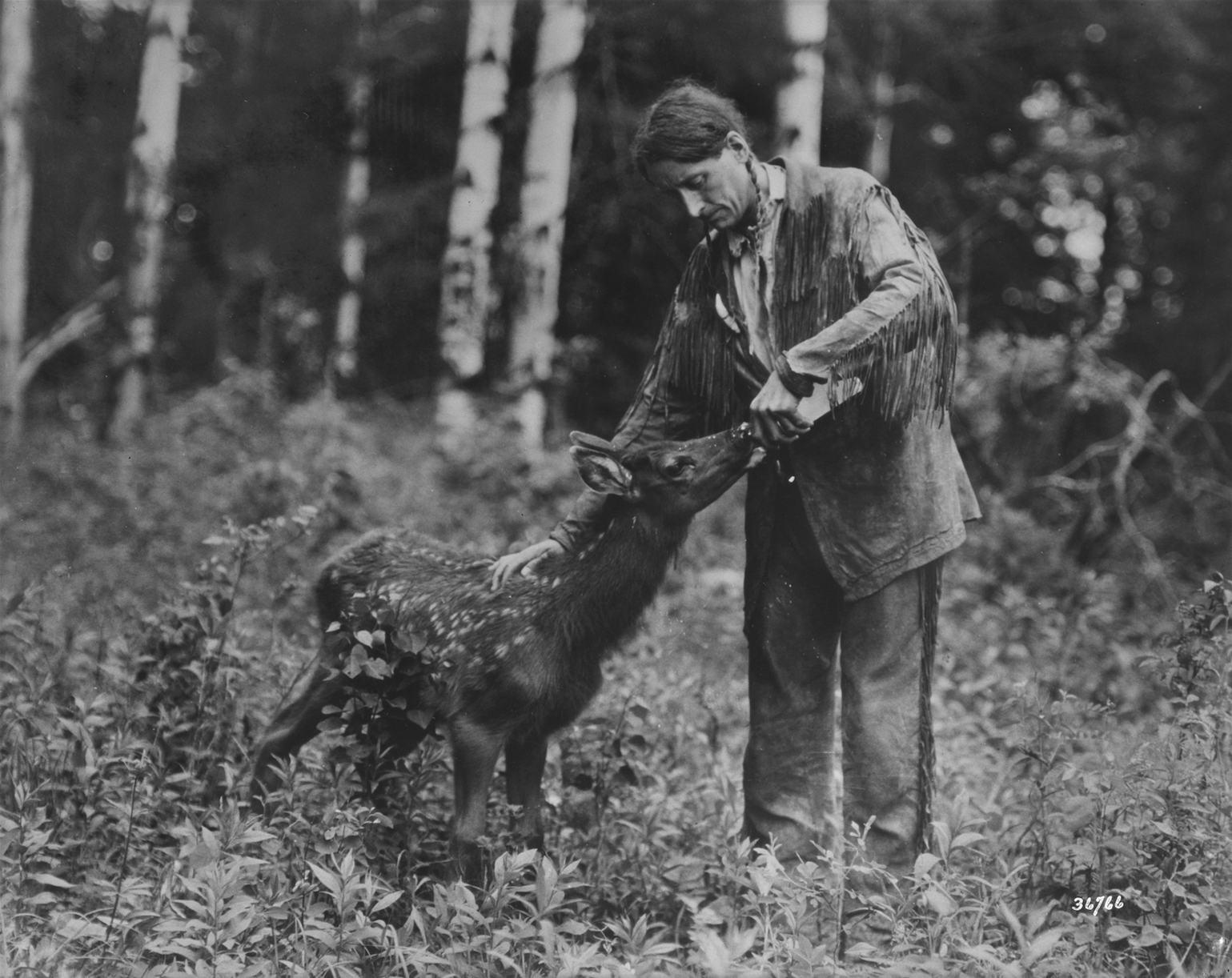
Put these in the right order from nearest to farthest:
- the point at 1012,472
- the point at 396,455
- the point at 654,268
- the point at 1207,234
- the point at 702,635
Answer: the point at 702,635 → the point at 1012,472 → the point at 396,455 → the point at 654,268 → the point at 1207,234

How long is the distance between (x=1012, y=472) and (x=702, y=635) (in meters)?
3.85

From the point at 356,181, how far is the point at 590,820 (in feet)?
54.3

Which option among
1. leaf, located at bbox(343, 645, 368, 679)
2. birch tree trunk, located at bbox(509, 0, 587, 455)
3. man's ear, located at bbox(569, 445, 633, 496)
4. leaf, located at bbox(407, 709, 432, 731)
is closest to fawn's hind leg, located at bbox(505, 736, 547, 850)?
leaf, located at bbox(407, 709, 432, 731)

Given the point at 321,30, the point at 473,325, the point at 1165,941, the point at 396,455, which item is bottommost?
the point at 1165,941

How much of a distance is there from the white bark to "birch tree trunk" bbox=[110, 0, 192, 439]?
391 cm

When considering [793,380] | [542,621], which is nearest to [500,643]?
[542,621]

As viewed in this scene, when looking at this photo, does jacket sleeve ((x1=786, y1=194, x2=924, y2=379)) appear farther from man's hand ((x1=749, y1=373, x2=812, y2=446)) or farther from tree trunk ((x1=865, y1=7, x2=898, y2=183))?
tree trunk ((x1=865, y1=7, x2=898, y2=183))

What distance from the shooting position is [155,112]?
14312 mm

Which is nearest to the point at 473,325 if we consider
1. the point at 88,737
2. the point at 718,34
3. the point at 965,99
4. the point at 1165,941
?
the point at 718,34

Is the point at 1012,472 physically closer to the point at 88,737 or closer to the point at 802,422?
the point at 802,422

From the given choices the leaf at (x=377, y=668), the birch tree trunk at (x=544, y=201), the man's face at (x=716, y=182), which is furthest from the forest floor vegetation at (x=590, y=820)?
the birch tree trunk at (x=544, y=201)

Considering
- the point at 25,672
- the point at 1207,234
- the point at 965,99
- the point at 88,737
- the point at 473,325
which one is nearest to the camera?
the point at 88,737

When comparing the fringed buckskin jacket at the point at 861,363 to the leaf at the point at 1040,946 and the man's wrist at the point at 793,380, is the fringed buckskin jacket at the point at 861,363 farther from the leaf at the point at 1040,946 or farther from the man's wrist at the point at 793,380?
the leaf at the point at 1040,946

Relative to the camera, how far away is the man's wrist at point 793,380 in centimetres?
400
